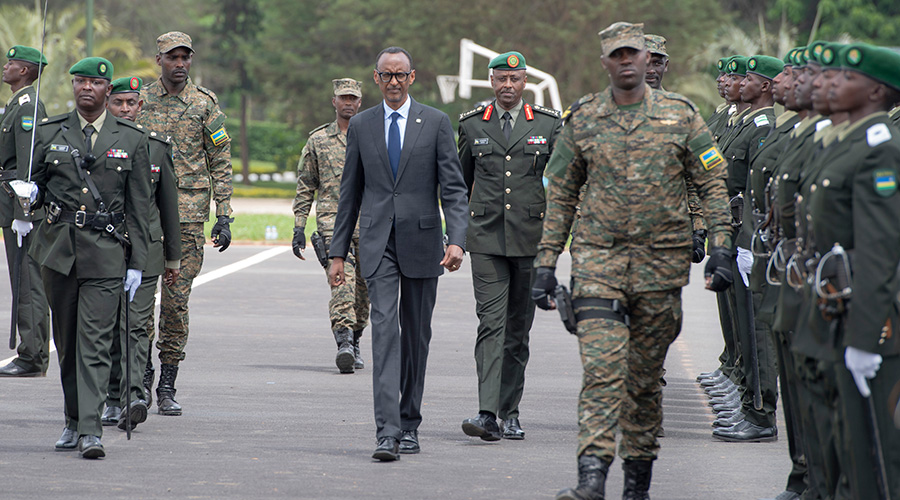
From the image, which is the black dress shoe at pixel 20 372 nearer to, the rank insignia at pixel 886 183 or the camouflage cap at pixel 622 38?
the camouflage cap at pixel 622 38

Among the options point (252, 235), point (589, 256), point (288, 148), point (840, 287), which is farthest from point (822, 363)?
point (288, 148)

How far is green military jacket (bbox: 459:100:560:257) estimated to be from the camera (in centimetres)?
840

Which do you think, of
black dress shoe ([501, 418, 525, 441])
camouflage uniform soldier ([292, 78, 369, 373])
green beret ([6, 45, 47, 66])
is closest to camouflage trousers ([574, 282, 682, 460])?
black dress shoe ([501, 418, 525, 441])

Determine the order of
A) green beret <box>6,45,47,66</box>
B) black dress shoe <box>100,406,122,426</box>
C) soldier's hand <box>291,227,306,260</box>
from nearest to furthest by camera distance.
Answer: black dress shoe <box>100,406,122,426</box>, soldier's hand <box>291,227,306,260</box>, green beret <box>6,45,47,66</box>

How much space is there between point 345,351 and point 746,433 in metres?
3.80

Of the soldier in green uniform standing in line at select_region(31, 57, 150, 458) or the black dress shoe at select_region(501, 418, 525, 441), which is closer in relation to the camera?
the soldier in green uniform standing in line at select_region(31, 57, 150, 458)

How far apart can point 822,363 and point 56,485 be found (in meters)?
3.81

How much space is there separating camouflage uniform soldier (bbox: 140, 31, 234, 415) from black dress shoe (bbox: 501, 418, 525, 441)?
241cm

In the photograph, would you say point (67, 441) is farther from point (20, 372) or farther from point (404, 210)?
point (20, 372)

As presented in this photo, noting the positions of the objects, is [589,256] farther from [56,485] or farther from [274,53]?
[274,53]

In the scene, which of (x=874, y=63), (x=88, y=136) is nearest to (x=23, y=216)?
(x=88, y=136)

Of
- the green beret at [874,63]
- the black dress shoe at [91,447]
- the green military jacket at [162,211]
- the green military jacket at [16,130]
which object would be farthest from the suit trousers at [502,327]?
the green military jacket at [16,130]

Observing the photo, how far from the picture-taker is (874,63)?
204 inches

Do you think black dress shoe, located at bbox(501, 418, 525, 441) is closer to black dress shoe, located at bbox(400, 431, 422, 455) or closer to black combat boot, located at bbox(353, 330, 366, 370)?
black dress shoe, located at bbox(400, 431, 422, 455)
